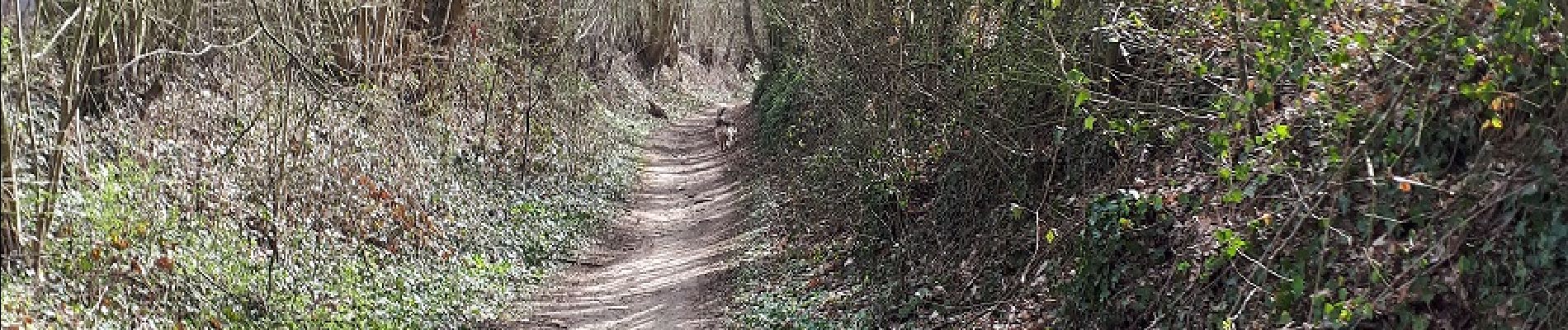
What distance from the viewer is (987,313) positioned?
909 cm

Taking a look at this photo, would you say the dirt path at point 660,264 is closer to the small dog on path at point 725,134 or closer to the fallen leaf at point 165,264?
the small dog on path at point 725,134

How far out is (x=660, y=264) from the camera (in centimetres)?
1457

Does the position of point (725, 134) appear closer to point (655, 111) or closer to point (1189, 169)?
point (655, 111)

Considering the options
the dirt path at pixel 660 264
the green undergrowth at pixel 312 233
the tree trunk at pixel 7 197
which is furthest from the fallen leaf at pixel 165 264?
the dirt path at pixel 660 264

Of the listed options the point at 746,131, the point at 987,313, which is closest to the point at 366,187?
the point at 987,313

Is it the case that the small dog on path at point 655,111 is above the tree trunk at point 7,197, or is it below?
below

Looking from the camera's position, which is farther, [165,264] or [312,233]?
[312,233]

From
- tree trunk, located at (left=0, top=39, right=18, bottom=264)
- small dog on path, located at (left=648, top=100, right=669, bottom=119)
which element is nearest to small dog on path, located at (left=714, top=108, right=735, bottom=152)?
small dog on path, located at (left=648, top=100, right=669, bottom=119)

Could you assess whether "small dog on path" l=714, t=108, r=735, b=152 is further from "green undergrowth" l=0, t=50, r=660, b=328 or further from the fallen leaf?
the fallen leaf

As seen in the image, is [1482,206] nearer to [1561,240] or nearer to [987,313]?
[1561,240]

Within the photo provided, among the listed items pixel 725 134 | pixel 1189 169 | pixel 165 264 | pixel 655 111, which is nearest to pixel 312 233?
pixel 165 264

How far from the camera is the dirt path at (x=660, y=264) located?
39.3 ft

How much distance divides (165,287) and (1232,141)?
22.0 feet

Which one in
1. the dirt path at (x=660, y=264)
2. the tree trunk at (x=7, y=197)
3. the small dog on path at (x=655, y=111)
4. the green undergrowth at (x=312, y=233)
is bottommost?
the small dog on path at (x=655, y=111)
